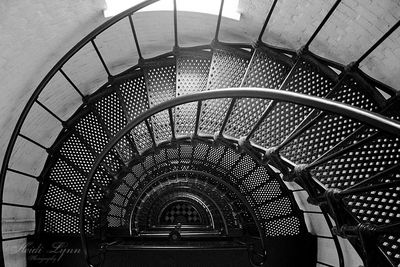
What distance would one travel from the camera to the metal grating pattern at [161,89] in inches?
112

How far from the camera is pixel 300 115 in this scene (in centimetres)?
195

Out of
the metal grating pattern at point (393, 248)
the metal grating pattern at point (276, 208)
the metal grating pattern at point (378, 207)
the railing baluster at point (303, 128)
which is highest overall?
the metal grating pattern at point (276, 208)

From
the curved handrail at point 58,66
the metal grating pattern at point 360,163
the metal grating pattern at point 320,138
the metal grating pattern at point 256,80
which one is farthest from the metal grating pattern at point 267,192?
the curved handrail at point 58,66

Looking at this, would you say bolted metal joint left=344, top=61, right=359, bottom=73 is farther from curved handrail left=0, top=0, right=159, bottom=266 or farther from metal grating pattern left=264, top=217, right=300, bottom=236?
metal grating pattern left=264, top=217, right=300, bottom=236

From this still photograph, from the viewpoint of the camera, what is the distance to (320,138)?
176cm

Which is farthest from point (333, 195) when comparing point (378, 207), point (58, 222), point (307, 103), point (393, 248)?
point (58, 222)

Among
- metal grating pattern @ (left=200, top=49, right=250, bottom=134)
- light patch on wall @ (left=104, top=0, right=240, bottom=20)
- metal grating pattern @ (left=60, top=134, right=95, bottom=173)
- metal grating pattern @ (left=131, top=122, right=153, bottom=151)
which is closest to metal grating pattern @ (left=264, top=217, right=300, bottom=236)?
metal grating pattern @ (left=131, top=122, right=153, bottom=151)

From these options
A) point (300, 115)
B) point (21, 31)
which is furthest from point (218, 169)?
point (21, 31)

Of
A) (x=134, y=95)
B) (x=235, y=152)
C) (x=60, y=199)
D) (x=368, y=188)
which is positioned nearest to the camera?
(x=368, y=188)

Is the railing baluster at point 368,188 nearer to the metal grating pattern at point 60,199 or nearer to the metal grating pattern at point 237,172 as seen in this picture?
the metal grating pattern at point 237,172

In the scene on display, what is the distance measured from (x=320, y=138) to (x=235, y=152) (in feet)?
5.73

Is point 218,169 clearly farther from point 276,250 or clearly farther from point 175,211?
point 175,211

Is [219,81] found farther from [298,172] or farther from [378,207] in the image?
[378,207]

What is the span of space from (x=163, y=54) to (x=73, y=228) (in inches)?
97.7
